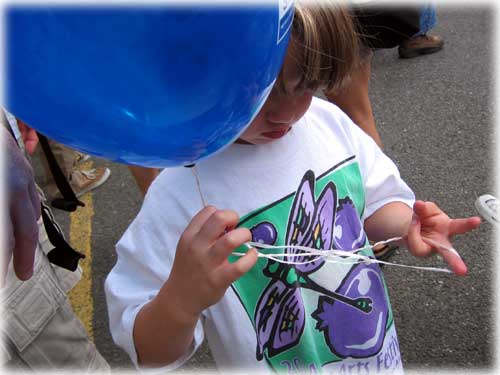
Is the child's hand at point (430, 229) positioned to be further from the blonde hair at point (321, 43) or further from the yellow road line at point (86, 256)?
the yellow road line at point (86, 256)

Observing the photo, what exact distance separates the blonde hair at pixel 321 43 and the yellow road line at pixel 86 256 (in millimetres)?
1784

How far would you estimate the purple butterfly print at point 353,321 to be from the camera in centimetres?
117

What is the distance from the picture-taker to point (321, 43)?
0.98 metres

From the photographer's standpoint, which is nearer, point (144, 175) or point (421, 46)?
point (144, 175)

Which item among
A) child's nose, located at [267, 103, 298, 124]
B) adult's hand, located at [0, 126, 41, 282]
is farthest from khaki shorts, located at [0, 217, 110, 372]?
child's nose, located at [267, 103, 298, 124]

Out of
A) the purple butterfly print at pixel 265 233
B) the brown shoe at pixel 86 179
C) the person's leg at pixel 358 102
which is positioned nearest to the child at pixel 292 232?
the purple butterfly print at pixel 265 233

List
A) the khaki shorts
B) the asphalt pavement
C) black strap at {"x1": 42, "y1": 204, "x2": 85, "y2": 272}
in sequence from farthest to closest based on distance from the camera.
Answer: the asphalt pavement
black strap at {"x1": 42, "y1": 204, "x2": 85, "y2": 272}
the khaki shorts

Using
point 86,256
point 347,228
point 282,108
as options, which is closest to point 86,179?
point 86,256

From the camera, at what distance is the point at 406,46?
4.03 meters

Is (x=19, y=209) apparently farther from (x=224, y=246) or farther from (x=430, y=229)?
(x=430, y=229)

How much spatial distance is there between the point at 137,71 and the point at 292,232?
603 millimetres

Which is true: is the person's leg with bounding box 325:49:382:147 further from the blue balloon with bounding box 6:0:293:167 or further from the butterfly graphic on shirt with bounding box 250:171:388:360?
the blue balloon with bounding box 6:0:293:167

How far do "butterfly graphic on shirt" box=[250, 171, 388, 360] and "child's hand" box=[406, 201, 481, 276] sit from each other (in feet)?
0.39

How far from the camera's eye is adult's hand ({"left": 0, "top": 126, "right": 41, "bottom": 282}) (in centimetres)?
102
